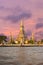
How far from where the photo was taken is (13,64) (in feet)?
112

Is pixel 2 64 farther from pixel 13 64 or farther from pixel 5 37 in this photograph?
pixel 5 37

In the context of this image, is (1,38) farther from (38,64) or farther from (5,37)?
(38,64)

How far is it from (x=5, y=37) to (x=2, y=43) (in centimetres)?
1078

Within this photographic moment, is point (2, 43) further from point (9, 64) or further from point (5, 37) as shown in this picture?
point (9, 64)

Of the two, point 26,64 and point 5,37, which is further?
point 5,37

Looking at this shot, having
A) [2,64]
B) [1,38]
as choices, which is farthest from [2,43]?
[2,64]

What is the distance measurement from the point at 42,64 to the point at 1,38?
156696 mm

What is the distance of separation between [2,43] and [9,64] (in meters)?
150

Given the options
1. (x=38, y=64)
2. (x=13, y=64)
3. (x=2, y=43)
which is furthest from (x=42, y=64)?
(x=2, y=43)

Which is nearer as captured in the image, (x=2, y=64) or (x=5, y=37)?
(x=2, y=64)

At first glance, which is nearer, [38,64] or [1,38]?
[38,64]

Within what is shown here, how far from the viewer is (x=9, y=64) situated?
1340 inches

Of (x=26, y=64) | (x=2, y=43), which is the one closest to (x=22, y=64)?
(x=26, y=64)

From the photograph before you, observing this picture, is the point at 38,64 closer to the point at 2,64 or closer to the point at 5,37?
the point at 2,64
